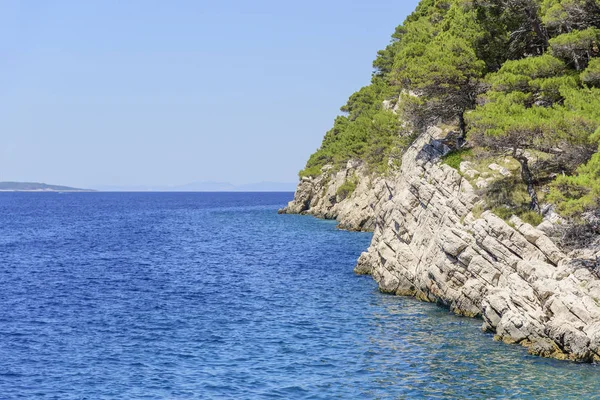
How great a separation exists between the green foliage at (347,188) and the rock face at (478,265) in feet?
183

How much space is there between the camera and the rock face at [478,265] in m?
28.5

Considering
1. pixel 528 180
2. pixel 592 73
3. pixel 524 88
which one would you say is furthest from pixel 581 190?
pixel 524 88

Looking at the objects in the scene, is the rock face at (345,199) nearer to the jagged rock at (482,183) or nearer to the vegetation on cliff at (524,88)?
the vegetation on cliff at (524,88)

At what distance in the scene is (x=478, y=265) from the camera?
116 ft

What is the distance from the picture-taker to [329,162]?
137875 mm

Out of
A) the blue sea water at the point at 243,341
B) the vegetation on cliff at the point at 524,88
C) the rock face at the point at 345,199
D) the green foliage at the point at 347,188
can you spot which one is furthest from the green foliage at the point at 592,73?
the green foliage at the point at 347,188

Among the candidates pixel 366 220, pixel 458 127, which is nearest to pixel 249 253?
pixel 366 220

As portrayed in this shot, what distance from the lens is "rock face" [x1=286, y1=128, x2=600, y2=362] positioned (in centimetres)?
2848

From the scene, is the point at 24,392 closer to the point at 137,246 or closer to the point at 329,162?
the point at 137,246

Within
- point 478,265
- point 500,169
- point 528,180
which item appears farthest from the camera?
point 500,169

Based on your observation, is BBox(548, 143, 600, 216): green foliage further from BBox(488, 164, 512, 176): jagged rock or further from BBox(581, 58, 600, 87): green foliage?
BBox(488, 164, 512, 176): jagged rock

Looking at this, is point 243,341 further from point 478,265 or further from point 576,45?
point 576,45

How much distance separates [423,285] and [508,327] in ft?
36.6

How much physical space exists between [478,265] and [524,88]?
1149 centimetres
